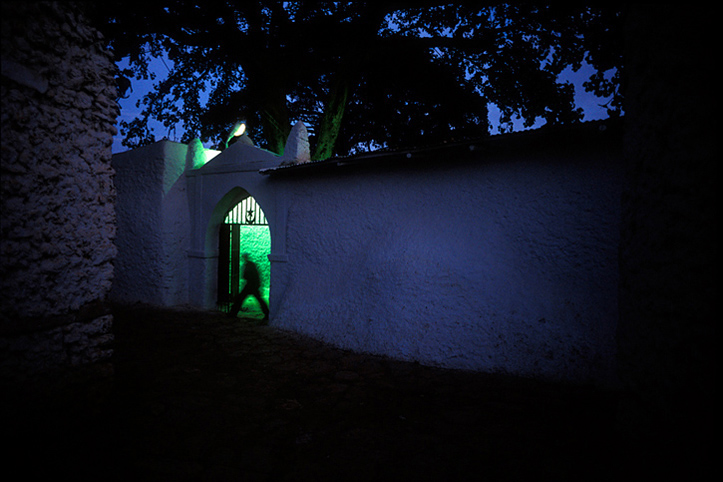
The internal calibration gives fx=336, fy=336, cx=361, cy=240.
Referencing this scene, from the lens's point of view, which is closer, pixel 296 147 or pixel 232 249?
pixel 296 147

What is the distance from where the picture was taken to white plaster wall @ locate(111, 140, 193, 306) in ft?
27.0

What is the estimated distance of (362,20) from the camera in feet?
35.0

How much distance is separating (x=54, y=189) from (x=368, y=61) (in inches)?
446

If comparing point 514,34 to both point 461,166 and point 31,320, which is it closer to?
point 461,166

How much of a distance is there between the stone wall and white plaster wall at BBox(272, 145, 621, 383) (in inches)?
135

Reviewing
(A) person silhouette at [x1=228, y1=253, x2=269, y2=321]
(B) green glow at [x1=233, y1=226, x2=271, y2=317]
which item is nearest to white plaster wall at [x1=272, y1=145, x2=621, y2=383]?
(A) person silhouette at [x1=228, y1=253, x2=269, y2=321]

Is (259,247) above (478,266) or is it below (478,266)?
below

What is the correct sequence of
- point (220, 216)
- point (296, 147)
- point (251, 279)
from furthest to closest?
1. point (251, 279)
2. point (220, 216)
3. point (296, 147)

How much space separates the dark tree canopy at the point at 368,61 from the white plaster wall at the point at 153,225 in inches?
143

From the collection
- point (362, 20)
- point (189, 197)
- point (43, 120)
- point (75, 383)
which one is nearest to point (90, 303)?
point (75, 383)

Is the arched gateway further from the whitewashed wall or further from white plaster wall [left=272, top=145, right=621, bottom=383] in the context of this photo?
white plaster wall [left=272, top=145, right=621, bottom=383]

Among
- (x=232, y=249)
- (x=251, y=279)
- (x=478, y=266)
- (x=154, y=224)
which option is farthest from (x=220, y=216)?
(x=478, y=266)

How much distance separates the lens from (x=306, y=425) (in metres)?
3.13

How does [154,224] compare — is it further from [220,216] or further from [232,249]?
[232,249]
